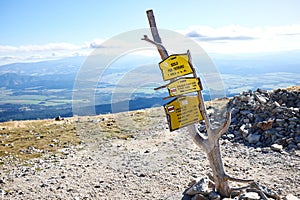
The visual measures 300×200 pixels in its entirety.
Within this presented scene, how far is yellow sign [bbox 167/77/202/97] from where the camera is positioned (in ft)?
20.0

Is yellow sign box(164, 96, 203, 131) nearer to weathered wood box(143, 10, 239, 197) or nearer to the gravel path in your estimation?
weathered wood box(143, 10, 239, 197)

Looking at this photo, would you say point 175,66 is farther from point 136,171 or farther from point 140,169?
point 140,169

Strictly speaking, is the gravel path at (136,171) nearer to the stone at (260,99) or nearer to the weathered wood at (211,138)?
the weathered wood at (211,138)

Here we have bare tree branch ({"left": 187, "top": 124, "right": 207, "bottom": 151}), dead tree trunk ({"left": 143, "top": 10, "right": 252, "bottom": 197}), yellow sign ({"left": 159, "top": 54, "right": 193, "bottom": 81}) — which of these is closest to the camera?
yellow sign ({"left": 159, "top": 54, "right": 193, "bottom": 81})

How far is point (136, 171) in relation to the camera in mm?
10680

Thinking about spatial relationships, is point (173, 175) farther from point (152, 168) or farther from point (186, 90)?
point (186, 90)

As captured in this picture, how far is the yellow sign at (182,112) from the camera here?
604 cm

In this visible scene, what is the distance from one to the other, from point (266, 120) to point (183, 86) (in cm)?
935

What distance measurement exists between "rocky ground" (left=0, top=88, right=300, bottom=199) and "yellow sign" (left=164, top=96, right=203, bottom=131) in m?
3.19

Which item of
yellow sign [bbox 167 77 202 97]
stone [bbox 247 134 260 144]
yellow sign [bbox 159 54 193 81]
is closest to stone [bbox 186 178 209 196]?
yellow sign [bbox 167 77 202 97]

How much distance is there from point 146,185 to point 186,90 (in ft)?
15.1

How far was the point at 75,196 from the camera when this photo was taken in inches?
343

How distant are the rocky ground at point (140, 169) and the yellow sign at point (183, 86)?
3.75 meters

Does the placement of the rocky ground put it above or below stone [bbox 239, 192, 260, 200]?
below
